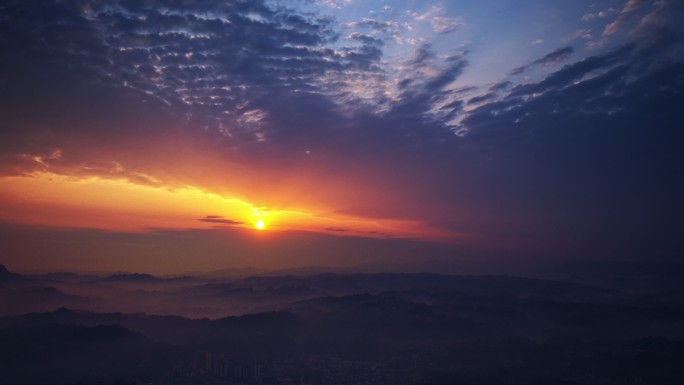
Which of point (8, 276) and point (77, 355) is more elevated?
point (8, 276)

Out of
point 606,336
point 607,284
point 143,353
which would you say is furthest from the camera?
point 607,284

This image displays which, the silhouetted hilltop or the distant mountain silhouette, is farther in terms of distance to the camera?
the distant mountain silhouette

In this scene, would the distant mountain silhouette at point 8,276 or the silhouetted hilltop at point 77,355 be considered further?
the distant mountain silhouette at point 8,276

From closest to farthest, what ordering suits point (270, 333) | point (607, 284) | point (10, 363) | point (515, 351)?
1. point (10, 363)
2. point (515, 351)
3. point (270, 333)
4. point (607, 284)

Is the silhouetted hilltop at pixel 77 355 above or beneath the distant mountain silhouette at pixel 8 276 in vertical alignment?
beneath

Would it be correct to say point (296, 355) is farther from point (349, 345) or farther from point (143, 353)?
point (143, 353)

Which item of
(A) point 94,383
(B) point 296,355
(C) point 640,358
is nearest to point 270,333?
(B) point 296,355

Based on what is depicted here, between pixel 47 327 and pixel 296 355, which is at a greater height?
pixel 47 327

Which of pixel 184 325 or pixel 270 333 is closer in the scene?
pixel 270 333

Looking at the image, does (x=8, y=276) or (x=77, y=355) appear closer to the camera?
(x=77, y=355)

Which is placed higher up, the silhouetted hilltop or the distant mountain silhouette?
the distant mountain silhouette
